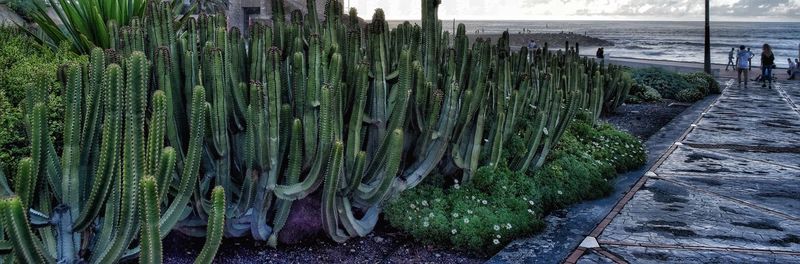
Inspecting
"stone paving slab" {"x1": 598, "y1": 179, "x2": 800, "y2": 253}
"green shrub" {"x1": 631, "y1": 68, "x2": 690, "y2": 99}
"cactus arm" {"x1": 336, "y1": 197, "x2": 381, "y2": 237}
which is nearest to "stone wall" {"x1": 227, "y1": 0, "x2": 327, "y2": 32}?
"green shrub" {"x1": 631, "y1": 68, "x2": 690, "y2": 99}

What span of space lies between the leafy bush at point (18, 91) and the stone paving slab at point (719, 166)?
18.9 ft

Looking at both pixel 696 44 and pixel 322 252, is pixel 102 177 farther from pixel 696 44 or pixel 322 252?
pixel 696 44

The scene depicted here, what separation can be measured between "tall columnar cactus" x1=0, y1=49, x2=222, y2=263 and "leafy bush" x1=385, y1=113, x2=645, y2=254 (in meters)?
1.85

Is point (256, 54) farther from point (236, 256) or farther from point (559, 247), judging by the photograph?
point (559, 247)

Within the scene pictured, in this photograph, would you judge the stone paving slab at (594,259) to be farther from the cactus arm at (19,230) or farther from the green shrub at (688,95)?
the green shrub at (688,95)

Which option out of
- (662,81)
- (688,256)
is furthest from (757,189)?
(662,81)

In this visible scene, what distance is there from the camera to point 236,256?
13.4ft

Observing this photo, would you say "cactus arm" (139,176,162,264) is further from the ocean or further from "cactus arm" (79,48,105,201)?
the ocean

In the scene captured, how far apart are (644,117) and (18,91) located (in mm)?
10141

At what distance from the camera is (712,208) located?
539 cm

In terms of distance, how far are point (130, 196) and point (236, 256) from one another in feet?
5.18

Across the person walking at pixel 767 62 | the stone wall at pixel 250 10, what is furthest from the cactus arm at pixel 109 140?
the person walking at pixel 767 62

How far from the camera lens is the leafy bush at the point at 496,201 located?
4.30 metres

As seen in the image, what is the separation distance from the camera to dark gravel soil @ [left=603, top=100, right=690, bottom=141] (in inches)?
395
